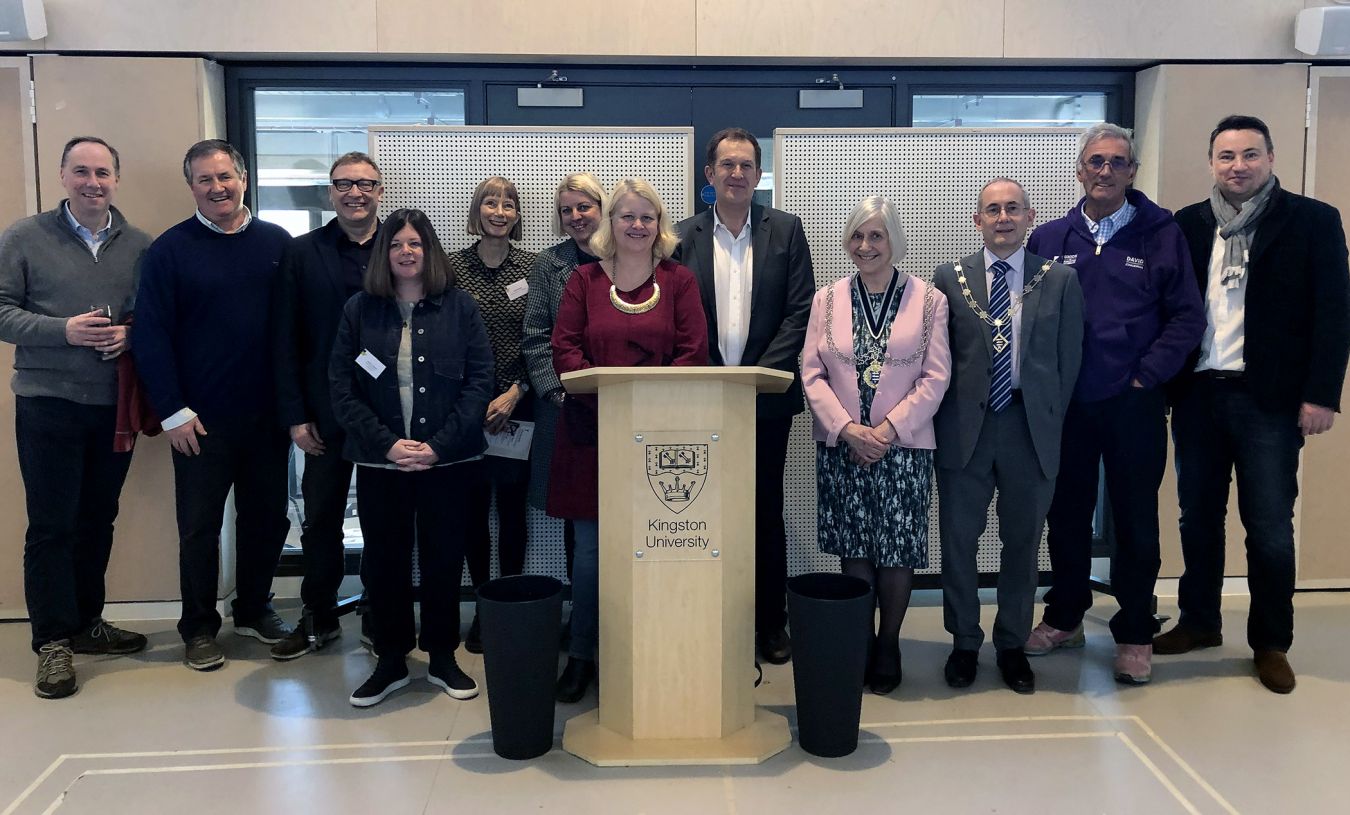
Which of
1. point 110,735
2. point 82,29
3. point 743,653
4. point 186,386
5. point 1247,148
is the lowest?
point 110,735

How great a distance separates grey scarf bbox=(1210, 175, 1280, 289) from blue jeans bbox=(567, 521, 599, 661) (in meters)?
2.46

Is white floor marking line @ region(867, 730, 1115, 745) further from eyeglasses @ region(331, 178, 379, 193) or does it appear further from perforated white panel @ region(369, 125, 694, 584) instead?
eyeglasses @ region(331, 178, 379, 193)

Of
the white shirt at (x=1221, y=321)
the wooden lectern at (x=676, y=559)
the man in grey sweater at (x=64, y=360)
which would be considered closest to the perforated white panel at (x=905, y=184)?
the white shirt at (x=1221, y=321)

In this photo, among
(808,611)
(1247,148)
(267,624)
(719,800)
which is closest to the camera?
(719,800)

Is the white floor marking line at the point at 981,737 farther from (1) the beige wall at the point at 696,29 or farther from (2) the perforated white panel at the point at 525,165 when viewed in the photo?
(1) the beige wall at the point at 696,29

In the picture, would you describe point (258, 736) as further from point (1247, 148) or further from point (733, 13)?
point (1247, 148)

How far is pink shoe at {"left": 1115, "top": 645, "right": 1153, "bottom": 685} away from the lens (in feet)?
11.4

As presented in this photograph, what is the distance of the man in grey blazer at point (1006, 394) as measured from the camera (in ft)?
10.7

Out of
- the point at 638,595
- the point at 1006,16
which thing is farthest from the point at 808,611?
the point at 1006,16

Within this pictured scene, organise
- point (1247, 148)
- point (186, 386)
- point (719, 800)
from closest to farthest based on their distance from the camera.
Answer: point (719, 800) → point (1247, 148) → point (186, 386)

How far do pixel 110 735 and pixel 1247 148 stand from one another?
437 centimetres

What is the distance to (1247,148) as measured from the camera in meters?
3.40

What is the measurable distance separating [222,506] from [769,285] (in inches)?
91.3

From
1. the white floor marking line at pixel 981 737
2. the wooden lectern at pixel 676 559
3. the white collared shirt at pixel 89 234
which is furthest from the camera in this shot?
the white collared shirt at pixel 89 234
